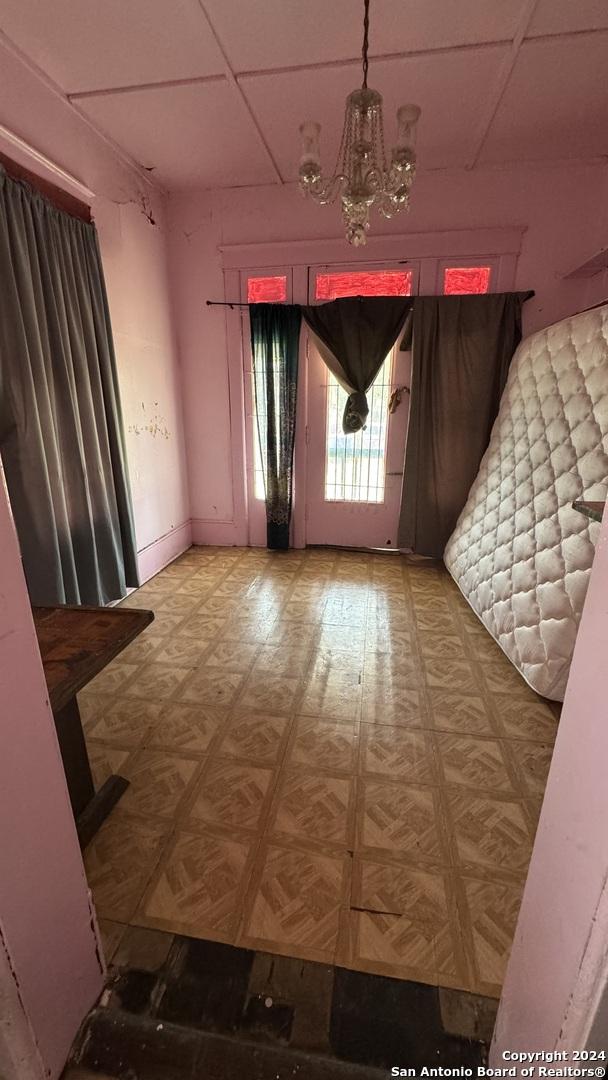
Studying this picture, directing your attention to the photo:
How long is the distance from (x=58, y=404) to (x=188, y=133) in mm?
1848

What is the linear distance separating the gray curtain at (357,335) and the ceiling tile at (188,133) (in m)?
1.00

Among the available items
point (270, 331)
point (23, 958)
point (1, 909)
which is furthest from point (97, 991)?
point (270, 331)

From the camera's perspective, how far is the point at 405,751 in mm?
1686

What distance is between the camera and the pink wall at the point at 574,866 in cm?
54

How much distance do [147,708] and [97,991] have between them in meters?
1.04

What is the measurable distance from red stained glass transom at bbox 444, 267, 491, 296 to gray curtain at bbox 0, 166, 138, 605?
2.39m

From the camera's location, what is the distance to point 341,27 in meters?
1.81

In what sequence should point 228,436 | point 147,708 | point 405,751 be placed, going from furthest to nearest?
point 228,436 < point 147,708 < point 405,751

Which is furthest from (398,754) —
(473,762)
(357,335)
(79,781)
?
(357,335)

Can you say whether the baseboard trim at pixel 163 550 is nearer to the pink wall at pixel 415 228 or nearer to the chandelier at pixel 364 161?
the pink wall at pixel 415 228

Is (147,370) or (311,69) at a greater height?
(311,69)

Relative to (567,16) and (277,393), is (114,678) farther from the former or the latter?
(567,16)

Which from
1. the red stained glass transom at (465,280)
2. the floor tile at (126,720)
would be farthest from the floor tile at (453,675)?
the red stained glass transom at (465,280)

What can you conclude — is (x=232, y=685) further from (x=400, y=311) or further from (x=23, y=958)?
(x=400, y=311)
